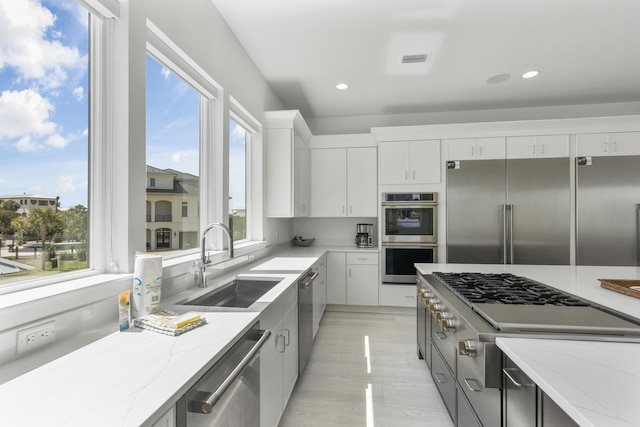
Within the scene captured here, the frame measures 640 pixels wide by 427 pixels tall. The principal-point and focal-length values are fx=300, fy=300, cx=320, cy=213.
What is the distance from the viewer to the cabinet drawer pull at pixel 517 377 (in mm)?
940

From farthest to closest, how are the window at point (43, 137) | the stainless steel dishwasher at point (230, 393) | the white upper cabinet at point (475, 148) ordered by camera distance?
the white upper cabinet at point (475, 148) → the window at point (43, 137) → the stainless steel dishwasher at point (230, 393)

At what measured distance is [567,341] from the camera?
103 centimetres

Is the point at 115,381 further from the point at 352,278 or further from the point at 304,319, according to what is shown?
the point at 352,278

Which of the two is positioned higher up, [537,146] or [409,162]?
[537,146]

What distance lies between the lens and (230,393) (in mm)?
1036

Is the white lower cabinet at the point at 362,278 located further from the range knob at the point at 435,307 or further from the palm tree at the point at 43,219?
the palm tree at the point at 43,219

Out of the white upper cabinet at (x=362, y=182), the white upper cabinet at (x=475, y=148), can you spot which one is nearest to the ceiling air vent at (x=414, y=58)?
the white upper cabinet at (x=475, y=148)

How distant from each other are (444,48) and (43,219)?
3153mm

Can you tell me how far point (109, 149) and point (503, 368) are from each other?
192cm

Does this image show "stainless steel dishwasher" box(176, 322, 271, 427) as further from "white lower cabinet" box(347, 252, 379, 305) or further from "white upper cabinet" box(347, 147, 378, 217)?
"white upper cabinet" box(347, 147, 378, 217)

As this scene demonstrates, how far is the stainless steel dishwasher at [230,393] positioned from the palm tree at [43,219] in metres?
0.84

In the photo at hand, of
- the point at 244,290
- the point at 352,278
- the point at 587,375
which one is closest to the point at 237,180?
the point at 244,290

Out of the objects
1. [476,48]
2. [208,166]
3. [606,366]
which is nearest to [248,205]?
[208,166]

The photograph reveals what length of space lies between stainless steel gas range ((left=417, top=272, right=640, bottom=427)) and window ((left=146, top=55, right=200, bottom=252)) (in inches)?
68.0
